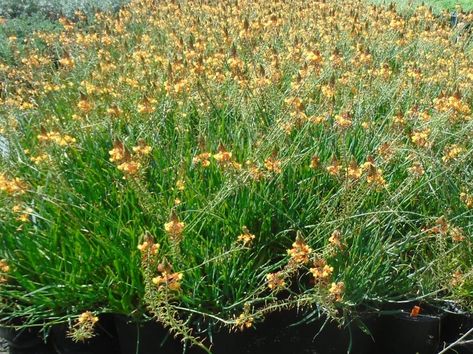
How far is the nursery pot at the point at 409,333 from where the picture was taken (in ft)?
9.32

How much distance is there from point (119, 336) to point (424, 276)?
1257mm

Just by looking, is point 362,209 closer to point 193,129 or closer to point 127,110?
point 193,129

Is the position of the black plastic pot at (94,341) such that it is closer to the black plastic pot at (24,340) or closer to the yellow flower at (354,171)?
the black plastic pot at (24,340)

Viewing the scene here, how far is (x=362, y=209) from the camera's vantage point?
296 centimetres

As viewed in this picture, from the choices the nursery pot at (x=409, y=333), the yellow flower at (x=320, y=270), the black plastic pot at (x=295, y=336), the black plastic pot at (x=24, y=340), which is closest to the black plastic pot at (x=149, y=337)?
the black plastic pot at (x=295, y=336)

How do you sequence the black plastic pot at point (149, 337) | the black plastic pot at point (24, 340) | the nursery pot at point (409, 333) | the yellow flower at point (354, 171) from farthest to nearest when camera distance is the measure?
the black plastic pot at point (24, 340)
the nursery pot at point (409, 333)
the black plastic pot at point (149, 337)
the yellow flower at point (354, 171)

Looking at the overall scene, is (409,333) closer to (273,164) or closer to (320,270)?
(320,270)

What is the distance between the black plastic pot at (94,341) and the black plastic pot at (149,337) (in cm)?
14

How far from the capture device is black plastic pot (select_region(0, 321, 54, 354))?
302cm

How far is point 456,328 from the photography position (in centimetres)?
300

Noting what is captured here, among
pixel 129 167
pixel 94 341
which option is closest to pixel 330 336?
pixel 94 341

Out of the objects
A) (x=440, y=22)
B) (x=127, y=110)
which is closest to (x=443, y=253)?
(x=127, y=110)

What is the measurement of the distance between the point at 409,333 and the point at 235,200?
2.96ft

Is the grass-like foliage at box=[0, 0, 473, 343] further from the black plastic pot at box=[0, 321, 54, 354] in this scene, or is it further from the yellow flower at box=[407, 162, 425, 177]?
the black plastic pot at box=[0, 321, 54, 354]
